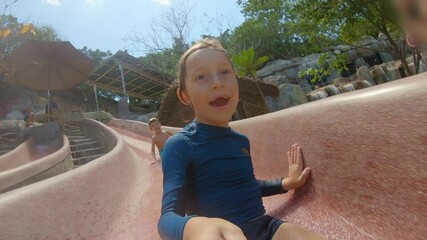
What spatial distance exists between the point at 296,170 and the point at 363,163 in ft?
1.31

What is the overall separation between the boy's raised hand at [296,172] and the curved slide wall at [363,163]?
0.03 metres

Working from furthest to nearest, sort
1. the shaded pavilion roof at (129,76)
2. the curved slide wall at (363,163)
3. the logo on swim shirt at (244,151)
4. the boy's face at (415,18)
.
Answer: the shaded pavilion roof at (129,76) → the logo on swim shirt at (244,151) → the curved slide wall at (363,163) → the boy's face at (415,18)

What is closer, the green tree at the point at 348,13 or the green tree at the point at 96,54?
the green tree at the point at 348,13

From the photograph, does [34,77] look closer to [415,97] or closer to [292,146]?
[292,146]

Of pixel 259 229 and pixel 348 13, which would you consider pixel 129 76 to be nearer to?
pixel 348 13

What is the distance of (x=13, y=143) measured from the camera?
8469 millimetres

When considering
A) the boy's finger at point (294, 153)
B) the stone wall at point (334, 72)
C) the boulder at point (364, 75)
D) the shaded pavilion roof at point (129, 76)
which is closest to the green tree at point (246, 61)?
the stone wall at point (334, 72)

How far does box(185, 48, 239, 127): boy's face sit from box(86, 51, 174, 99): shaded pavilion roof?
15287 millimetres

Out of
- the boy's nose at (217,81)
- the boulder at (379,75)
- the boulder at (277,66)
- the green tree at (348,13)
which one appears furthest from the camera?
the boulder at (277,66)

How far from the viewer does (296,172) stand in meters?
1.56

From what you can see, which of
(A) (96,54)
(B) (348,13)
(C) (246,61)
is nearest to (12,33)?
(A) (96,54)

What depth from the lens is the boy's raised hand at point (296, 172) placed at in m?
1.53

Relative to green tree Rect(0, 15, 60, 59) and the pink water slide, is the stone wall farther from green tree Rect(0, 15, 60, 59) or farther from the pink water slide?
green tree Rect(0, 15, 60, 59)

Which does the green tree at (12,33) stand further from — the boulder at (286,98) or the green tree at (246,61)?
the boulder at (286,98)
